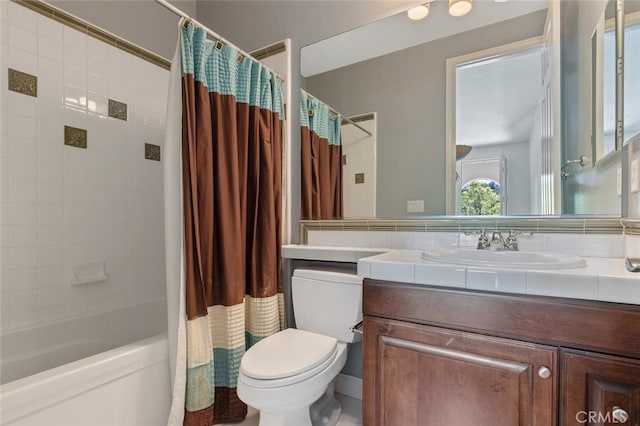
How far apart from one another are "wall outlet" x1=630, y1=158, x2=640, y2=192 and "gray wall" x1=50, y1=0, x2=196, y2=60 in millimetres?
2784

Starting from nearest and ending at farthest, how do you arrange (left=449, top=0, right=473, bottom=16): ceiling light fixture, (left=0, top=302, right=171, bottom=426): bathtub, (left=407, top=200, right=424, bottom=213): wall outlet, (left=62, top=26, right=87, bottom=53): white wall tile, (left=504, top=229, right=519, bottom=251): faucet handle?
(left=0, top=302, right=171, bottom=426): bathtub → (left=504, top=229, right=519, bottom=251): faucet handle → (left=449, top=0, right=473, bottom=16): ceiling light fixture → (left=407, top=200, right=424, bottom=213): wall outlet → (left=62, top=26, right=87, bottom=53): white wall tile

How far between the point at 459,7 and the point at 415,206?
0.98m

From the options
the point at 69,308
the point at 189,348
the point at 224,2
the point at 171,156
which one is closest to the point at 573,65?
the point at 171,156

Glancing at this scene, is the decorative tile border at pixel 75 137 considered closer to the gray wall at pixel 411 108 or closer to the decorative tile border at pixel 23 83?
the decorative tile border at pixel 23 83

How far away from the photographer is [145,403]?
130cm

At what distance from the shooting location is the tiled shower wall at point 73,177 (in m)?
1.66

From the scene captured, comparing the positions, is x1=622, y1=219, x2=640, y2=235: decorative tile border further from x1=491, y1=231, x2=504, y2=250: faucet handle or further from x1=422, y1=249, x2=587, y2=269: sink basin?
x1=491, y1=231, x2=504, y2=250: faucet handle

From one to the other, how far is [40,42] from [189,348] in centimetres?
185

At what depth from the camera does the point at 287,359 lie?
1273 mm

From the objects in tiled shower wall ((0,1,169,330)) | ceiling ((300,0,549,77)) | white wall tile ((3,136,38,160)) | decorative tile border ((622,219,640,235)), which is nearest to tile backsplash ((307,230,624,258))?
decorative tile border ((622,219,640,235))

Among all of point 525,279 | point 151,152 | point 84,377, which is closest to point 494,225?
point 525,279

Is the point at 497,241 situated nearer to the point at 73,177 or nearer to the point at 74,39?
the point at 73,177

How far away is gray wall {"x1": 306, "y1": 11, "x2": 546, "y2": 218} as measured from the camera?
5.24ft

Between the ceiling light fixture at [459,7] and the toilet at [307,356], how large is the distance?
137cm
